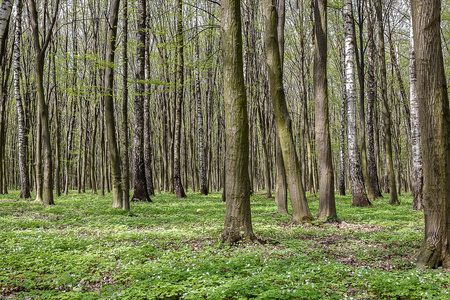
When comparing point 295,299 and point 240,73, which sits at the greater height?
point 240,73

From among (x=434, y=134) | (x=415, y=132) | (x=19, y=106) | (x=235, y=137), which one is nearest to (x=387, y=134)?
(x=415, y=132)

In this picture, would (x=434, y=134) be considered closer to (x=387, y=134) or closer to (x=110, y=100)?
(x=110, y=100)

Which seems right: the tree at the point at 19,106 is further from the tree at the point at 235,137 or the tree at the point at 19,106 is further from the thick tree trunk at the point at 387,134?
the thick tree trunk at the point at 387,134

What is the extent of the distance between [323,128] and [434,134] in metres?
4.75

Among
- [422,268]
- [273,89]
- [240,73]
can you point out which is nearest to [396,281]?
[422,268]

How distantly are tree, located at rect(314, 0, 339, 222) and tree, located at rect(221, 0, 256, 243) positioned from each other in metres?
3.76

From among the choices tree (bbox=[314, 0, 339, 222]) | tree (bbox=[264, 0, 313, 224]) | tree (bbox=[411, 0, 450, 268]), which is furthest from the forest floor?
tree (bbox=[314, 0, 339, 222])

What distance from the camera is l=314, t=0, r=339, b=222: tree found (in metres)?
9.12

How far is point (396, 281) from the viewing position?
386cm

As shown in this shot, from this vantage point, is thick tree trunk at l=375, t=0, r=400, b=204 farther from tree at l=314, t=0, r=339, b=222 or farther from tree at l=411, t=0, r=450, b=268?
tree at l=411, t=0, r=450, b=268

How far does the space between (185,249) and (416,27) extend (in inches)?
222

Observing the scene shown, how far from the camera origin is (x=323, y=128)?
30.7 feet

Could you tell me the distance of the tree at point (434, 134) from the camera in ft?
15.0

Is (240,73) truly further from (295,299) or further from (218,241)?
(295,299)
